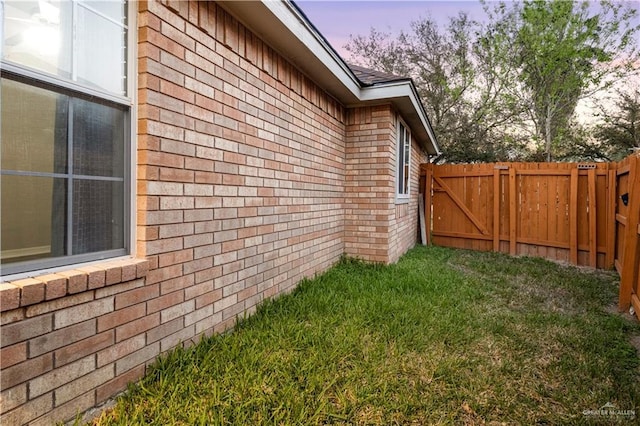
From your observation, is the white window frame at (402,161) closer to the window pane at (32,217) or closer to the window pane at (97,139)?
the window pane at (97,139)

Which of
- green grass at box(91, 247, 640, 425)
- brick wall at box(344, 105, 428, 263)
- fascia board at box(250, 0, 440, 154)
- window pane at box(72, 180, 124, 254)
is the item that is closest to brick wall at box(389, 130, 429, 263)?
brick wall at box(344, 105, 428, 263)

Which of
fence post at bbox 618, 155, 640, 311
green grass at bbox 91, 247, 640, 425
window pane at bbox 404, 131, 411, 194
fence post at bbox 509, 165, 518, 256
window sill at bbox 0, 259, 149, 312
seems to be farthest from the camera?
fence post at bbox 509, 165, 518, 256

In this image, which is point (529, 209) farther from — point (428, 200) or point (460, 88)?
point (460, 88)

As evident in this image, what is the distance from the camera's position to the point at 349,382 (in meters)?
2.33

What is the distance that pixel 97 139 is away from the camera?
2027 millimetres

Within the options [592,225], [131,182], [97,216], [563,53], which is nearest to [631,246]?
[592,225]

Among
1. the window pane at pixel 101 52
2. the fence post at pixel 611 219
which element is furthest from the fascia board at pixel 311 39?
the fence post at pixel 611 219

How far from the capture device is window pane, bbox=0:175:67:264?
1.63 metres

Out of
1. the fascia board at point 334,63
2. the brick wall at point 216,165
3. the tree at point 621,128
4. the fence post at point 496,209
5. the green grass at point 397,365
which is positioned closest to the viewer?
the green grass at point 397,365

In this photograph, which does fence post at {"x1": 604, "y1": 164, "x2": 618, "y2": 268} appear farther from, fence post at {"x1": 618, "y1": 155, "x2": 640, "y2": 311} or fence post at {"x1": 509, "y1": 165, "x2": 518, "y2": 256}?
fence post at {"x1": 618, "y1": 155, "x2": 640, "y2": 311}

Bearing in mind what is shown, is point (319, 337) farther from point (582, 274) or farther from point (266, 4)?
point (582, 274)

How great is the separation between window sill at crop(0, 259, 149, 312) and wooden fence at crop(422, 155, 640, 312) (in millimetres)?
6708

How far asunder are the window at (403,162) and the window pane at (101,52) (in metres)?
5.02

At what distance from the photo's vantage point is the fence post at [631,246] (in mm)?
3947
